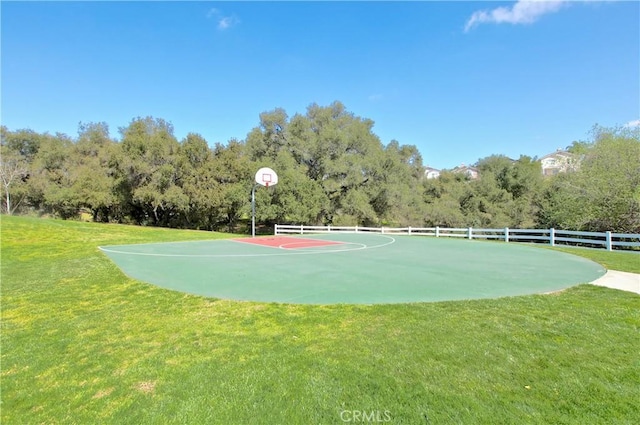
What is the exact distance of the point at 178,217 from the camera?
29656 millimetres

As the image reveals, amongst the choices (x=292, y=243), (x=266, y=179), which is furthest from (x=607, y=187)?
(x=266, y=179)

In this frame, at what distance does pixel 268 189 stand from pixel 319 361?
22.2 m

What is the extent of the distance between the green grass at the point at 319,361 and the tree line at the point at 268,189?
19.5 metres

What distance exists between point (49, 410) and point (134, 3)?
1435 centimetres

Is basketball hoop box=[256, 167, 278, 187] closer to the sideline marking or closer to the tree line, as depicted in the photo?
the tree line

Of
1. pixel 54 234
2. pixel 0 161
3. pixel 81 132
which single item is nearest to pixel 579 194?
pixel 54 234

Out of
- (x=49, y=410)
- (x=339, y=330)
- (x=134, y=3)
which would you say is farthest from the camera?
(x=134, y=3)

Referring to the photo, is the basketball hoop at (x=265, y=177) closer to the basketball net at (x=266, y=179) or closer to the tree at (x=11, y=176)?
Answer: the basketball net at (x=266, y=179)

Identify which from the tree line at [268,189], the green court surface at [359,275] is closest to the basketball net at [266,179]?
the tree line at [268,189]

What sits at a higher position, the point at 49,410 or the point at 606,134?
the point at 606,134

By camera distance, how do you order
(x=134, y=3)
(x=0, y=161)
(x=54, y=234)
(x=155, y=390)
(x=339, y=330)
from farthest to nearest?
(x=0, y=161), (x=54, y=234), (x=134, y=3), (x=339, y=330), (x=155, y=390)

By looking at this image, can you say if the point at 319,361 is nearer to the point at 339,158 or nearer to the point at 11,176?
the point at 339,158

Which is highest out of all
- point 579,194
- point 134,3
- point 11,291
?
point 134,3

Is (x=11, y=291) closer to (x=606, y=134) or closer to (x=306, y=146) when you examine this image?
(x=306, y=146)
